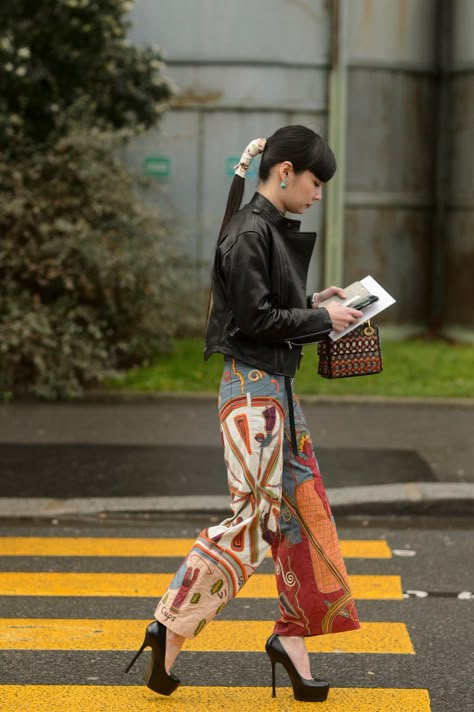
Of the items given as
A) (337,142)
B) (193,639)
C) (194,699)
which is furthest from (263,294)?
(337,142)

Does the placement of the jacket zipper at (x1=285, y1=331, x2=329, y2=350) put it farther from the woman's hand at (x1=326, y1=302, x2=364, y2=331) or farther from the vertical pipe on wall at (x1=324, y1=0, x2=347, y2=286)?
the vertical pipe on wall at (x1=324, y1=0, x2=347, y2=286)

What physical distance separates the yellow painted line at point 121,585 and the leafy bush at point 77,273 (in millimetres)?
4797

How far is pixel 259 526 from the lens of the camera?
3900mm

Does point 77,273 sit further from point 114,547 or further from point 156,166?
point 114,547

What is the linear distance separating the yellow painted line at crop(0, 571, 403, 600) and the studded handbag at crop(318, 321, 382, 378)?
166 centimetres

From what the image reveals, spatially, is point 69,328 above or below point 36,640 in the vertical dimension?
above

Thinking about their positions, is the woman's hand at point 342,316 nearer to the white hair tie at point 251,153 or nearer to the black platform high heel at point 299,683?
the white hair tie at point 251,153

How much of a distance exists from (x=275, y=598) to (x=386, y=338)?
30.9 ft

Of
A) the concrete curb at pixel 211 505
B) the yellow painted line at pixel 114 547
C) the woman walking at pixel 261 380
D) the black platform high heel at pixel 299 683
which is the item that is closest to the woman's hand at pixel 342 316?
the woman walking at pixel 261 380

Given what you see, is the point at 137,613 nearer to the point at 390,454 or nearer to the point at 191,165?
the point at 390,454

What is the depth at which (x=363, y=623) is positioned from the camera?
5008mm

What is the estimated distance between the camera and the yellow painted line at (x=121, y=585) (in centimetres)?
A: 542

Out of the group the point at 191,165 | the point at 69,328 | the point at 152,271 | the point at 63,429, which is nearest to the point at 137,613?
the point at 63,429

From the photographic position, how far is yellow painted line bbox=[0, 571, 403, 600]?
542 centimetres
